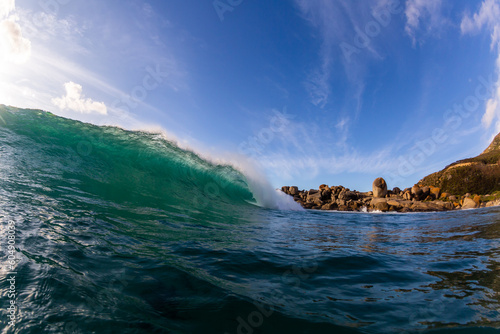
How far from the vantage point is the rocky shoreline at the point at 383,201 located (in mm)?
27986

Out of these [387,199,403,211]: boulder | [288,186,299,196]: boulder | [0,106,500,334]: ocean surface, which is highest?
[288,186,299,196]: boulder

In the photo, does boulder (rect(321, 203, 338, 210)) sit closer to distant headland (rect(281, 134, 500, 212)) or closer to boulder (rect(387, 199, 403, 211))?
distant headland (rect(281, 134, 500, 212))

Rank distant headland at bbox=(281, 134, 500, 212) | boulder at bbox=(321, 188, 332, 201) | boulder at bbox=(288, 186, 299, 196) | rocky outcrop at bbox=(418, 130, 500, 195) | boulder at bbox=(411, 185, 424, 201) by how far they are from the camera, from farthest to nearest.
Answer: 1. rocky outcrop at bbox=(418, 130, 500, 195)
2. boulder at bbox=(288, 186, 299, 196)
3. boulder at bbox=(411, 185, 424, 201)
4. boulder at bbox=(321, 188, 332, 201)
5. distant headland at bbox=(281, 134, 500, 212)

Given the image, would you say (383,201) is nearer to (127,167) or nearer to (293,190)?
(293,190)

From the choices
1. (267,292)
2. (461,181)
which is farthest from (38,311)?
(461,181)

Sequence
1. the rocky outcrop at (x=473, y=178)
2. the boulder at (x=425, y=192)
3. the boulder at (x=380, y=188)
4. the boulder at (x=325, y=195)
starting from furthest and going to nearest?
1. the rocky outcrop at (x=473, y=178)
2. the boulder at (x=425, y=192)
3. the boulder at (x=380, y=188)
4. the boulder at (x=325, y=195)

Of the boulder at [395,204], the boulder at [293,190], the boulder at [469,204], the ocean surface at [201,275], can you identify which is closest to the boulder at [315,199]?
the boulder at [293,190]

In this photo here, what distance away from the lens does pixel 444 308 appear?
235 cm

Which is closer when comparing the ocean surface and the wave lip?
the ocean surface

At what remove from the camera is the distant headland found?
28719 millimetres

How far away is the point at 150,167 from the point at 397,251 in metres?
11.3

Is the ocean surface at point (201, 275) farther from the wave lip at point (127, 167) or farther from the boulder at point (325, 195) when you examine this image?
the boulder at point (325, 195)

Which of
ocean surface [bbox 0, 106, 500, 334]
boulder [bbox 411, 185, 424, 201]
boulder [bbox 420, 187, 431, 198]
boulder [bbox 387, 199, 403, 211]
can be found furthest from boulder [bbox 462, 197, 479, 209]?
ocean surface [bbox 0, 106, 500, 334]

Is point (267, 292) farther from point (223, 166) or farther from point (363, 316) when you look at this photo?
point (223, 166)
